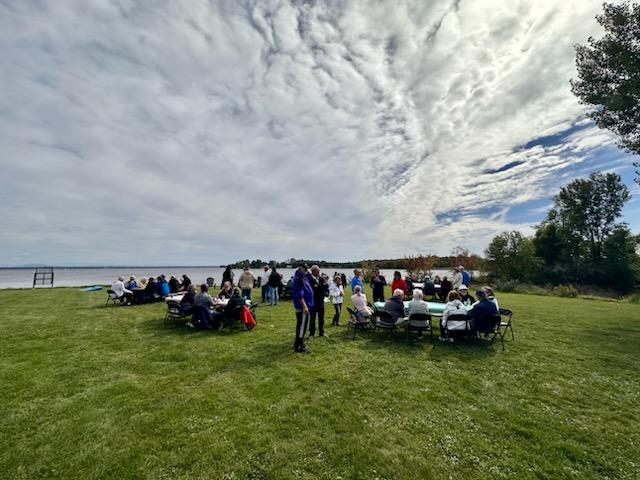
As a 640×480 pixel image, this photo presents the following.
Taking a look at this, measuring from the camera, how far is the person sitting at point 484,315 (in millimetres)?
7176

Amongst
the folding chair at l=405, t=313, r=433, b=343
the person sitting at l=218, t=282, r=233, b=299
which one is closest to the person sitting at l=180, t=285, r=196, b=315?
the person sitting at l=218, t=282, r=233, b=299

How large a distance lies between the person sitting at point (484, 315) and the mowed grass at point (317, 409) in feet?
1.88

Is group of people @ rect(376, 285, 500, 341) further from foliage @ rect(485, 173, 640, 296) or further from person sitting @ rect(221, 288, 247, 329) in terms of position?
foliage @ rect(485, 173, 640, 296)

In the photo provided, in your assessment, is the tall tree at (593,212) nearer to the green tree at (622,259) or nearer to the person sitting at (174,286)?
the green tree at (622,259)

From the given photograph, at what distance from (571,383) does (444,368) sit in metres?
2.16

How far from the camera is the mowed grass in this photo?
10.4ft

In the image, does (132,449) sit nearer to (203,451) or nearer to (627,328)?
(203,451)

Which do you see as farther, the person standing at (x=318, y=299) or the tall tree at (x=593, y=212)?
the tall tree at (x=593, y=212)

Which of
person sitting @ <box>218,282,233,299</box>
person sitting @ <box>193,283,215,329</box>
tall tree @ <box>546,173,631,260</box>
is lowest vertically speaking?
person sitting @ <box>193,283,215,329</box>

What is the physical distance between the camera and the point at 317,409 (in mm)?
4285

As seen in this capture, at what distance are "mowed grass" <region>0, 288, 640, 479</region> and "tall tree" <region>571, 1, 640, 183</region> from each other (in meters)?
9.71

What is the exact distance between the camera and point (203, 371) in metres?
5.75

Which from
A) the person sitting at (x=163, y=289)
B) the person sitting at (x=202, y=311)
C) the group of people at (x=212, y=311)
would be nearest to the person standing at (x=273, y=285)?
the group of people at (x=212, y=311)

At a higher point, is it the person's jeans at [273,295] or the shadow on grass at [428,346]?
the person's jeans at [273,295]
